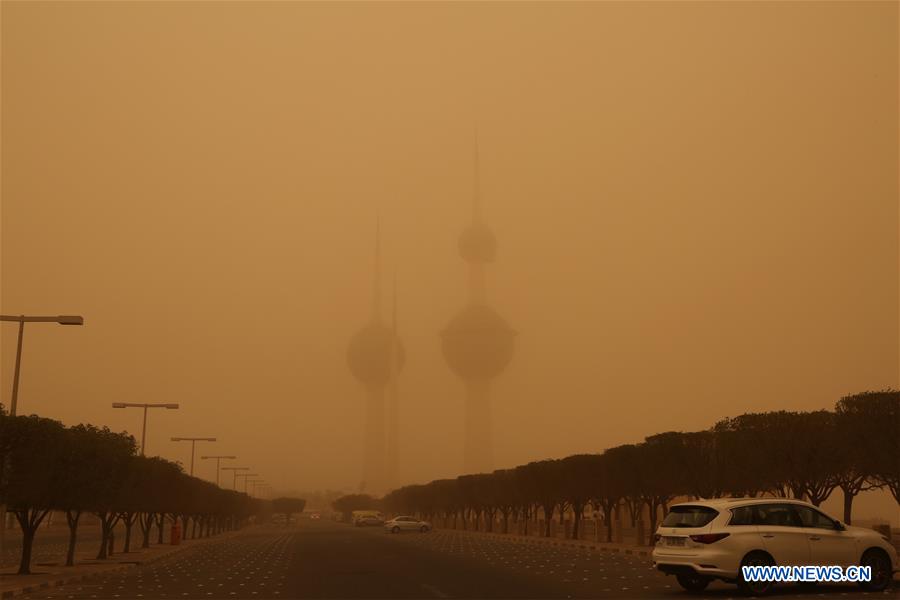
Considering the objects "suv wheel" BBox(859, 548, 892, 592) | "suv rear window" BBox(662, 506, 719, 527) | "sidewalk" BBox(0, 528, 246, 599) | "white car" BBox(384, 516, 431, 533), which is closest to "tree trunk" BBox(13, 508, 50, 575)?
"sidewalk" BBox(0, 528, 246, 599)

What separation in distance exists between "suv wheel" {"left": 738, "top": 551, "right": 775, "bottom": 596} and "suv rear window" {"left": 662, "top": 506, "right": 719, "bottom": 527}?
1080 millimetres

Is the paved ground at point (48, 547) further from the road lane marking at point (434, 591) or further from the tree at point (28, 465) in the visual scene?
the road lane marking at point (434, 591)

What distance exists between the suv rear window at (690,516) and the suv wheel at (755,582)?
42.5 inches

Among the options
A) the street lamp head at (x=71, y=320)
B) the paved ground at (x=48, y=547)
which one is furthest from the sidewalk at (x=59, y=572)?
the street lamp head at (x=71, y=320)

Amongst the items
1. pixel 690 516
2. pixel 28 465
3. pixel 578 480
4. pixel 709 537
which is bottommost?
pixel 709 537

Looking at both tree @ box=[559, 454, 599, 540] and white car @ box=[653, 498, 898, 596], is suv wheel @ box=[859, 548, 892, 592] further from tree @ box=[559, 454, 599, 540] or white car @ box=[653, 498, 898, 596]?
tree @ box=[559, 454, 599, 540]

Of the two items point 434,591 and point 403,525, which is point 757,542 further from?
point 403,525

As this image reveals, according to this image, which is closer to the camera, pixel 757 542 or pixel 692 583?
pixel 757 542

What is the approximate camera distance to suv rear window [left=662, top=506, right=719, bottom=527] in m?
22.3

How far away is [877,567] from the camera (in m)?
22.9

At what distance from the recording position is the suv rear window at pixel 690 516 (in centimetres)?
2233

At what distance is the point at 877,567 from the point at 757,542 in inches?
121

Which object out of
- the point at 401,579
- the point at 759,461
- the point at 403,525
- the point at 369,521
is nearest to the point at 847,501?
the point at 759,461

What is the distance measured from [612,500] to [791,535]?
4562cm
